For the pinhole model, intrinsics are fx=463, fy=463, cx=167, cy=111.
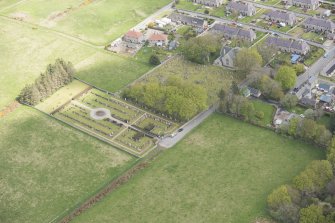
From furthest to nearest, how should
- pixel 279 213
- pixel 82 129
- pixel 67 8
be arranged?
pixel 67 8 < pixel 82 129 < pixel 279 213

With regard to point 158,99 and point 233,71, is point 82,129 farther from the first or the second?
point 233,71

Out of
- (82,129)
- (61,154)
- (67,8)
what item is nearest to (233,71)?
(82,129)

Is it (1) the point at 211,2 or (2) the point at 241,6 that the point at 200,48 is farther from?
→ (1) the point at 211,2

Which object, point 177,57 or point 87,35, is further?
point 87,35

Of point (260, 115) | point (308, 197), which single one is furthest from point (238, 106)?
point (308, 197)

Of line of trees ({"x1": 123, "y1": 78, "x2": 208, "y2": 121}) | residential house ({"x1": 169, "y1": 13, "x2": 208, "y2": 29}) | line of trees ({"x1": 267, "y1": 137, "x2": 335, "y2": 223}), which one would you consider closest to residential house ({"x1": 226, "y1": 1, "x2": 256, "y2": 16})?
residential house ({"x1": 169, "y1": 13, "x2": 208, "y2": 29})

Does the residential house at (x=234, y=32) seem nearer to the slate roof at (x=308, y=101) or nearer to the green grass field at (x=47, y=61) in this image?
the green grass field at (x=47, y=61)
